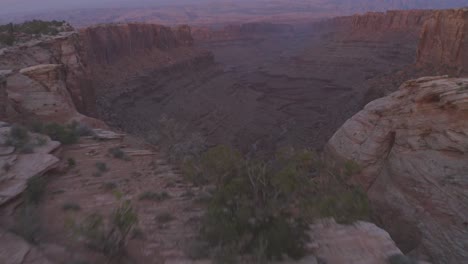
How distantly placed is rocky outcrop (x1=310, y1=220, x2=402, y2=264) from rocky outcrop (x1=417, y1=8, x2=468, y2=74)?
937 inches

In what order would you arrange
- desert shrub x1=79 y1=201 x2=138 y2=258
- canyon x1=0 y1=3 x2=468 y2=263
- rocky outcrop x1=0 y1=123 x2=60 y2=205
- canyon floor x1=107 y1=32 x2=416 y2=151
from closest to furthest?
desert shrub x1=79 y1=201 x2=138 y2=258
rocky outcrop x1=0 y1=123 x2=60 y2=205
canyon x1=0 y1=3 x2=468 y2=263
canyon floor x1=107 y1=32 x2=416 y2=151

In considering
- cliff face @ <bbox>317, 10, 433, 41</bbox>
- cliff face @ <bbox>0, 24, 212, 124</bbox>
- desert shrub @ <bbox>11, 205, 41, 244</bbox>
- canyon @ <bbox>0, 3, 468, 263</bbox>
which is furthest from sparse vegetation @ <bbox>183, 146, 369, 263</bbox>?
cliff face @ <bbox>317, 10, 433, 41</bbox>

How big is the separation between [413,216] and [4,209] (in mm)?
10914

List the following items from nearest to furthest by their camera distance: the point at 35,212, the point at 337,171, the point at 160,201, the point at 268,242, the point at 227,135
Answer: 1. the point at 268,242
2. the point at 35,212
3. the point at 160,201
4. the point at 337,171
5. the point at 227,135

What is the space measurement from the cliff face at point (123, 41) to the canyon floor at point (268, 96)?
428cm

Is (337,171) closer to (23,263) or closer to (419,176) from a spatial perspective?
(419,176)

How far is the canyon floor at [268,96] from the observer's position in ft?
90.2

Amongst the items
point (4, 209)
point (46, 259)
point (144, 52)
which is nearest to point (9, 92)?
point (4, 209)

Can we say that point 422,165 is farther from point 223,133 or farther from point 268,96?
point 268,96

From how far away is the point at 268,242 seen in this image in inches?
229

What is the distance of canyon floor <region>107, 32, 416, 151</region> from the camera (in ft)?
90.2

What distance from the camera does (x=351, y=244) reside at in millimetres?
6520

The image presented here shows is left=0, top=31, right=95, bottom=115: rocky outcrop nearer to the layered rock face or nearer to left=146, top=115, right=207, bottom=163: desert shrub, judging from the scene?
left=146, top=115, right=207, bottom=163: desert shrub

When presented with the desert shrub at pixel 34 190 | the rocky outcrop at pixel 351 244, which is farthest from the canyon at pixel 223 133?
the desert shrub at pixel 34 190
